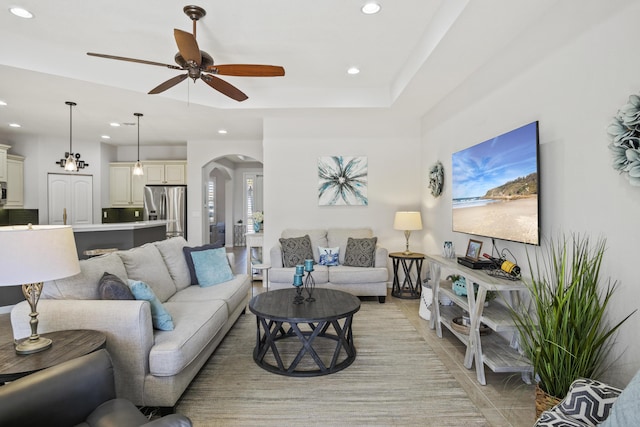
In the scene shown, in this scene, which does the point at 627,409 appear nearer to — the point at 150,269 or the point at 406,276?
the point at 150,269

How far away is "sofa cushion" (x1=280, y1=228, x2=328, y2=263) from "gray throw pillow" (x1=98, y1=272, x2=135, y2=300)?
9.87 ft

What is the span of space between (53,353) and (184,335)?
685mm

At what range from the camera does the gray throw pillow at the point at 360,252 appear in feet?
15.3

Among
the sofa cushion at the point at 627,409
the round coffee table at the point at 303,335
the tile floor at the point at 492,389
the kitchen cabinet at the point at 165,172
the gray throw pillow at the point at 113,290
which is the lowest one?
the tile floor at the point at 492,389

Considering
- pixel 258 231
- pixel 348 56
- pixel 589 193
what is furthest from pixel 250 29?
pixel 258 231

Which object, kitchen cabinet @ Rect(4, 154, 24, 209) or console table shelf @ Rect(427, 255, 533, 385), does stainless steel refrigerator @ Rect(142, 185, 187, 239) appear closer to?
kitchen cabinet @ Rect(4, 154, 24, 209)

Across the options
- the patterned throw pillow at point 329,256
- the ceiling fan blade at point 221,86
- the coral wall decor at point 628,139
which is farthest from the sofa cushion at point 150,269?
the coral wall decor at point 628,139

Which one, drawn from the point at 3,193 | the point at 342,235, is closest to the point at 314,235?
the point at 342,235

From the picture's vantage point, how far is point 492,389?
2.38 meters

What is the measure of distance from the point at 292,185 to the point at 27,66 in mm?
3367

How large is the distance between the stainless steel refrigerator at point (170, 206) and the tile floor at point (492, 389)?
347 cm

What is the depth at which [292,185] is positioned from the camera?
531cm

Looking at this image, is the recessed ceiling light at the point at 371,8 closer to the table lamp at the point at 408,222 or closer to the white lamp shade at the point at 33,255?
the white lamp shade at the point at 33,255

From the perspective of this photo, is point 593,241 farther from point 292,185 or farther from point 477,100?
point 292,185
